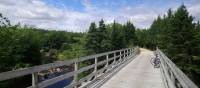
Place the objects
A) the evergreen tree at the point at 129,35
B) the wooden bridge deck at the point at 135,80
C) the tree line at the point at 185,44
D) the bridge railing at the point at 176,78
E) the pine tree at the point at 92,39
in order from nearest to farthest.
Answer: the bridge railing at the point at 176,78 → the wooden bridge deck at the point at 135,80 → the tree line at the point at 185,44 → the pine tree at the point at 92,39 → the evergreen tree at the point at 129,35

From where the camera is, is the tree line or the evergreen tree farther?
the evergreen tree

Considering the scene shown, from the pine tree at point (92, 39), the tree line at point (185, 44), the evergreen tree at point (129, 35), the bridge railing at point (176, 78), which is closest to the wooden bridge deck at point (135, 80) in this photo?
the bridge railing at point (176, 78)

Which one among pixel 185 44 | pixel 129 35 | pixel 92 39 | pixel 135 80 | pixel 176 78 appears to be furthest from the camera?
pixel 129 35

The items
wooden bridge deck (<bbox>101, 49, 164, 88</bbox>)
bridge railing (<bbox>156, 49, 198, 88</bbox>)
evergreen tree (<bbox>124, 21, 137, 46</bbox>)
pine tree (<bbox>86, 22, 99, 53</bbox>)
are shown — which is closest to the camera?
bridge railing (<bbox>156, 49, 198, 88</bbox>)

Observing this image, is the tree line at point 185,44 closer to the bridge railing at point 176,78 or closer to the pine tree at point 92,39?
the pine tree at point 92,39

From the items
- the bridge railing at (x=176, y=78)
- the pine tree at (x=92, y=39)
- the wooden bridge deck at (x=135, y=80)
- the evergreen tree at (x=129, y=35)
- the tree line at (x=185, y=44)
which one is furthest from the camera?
the evergreen tree at (x=129, y=35)

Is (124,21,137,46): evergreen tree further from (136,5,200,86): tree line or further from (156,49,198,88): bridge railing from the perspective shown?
(156,49,198,88): bridge railing

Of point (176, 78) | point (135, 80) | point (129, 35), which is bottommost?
point (135, 80)

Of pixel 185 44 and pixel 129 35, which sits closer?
pixel 185 44

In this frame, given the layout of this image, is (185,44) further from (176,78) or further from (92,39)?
(176,78)

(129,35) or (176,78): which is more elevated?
(129,35)

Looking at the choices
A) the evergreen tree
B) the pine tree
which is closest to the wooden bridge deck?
the pine tree

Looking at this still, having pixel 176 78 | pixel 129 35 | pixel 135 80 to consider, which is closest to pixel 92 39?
pixel 129 35

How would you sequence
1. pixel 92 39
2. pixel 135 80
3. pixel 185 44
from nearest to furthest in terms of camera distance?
pixel 135 80, pixel 185 44, pixel 92 39
